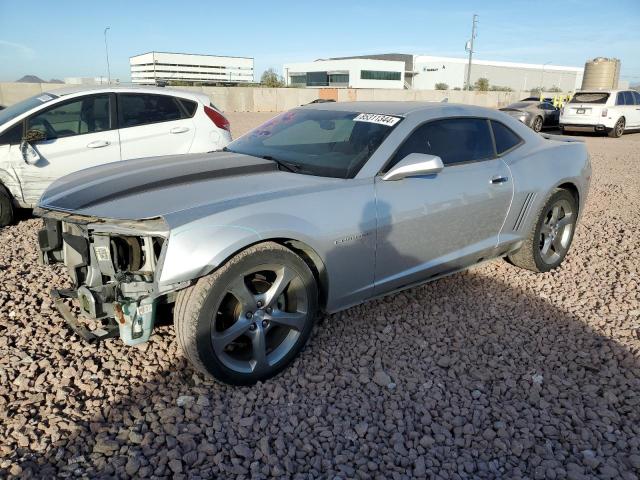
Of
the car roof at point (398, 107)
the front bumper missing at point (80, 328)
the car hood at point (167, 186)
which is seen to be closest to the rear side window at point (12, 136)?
the car hood at point (167, 186)

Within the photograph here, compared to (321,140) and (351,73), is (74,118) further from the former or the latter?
(351,73)

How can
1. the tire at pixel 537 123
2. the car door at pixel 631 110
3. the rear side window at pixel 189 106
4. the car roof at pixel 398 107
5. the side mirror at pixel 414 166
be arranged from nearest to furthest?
1. the side mirror at pixel 414 166
2. the car roof at pixel 398 107
3. the rear side window at pixel 189 106
4. the car door at pixel 631 110
5. the tire at pixel 537 123

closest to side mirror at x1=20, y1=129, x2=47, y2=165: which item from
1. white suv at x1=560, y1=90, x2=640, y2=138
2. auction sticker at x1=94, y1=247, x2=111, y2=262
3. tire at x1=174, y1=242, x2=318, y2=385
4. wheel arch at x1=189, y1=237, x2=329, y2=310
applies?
auction sticker at x1=94, y1=247, x2=111, y2=262

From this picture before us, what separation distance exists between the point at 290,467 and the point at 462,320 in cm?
194

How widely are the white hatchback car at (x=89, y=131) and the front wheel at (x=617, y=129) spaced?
1622 cm

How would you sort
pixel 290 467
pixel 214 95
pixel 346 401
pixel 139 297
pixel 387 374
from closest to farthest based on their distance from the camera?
pixel 290 467
pixel 139 297
pixel 346 401
pixel 387 374
pixel 214 95

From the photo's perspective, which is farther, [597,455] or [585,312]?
[585,312]

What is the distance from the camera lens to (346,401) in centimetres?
284

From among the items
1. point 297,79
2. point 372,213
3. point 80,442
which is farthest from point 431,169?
point 297,79

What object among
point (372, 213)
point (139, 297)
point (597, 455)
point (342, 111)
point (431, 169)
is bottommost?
point (597, 455)

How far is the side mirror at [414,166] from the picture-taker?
318 cm

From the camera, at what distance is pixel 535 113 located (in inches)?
792

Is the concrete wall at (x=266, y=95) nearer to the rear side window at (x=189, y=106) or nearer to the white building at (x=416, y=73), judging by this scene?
the rear side window at (x=189, y=106)

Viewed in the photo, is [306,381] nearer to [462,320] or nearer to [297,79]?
[462,320]
